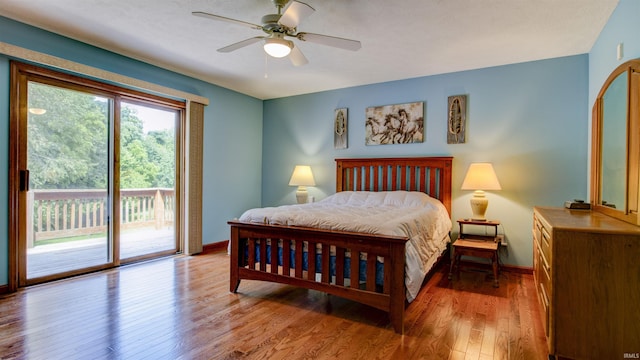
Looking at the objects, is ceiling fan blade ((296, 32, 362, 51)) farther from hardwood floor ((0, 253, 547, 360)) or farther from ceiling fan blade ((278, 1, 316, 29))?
hardwood floor ((0, 253, 547, 360))

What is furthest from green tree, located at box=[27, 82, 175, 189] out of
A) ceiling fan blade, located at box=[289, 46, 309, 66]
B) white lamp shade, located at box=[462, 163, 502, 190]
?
Result: white lamp shade, located at box=[462, 163, 502, 190]

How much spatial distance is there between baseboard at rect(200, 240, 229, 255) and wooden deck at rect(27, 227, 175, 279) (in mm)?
451

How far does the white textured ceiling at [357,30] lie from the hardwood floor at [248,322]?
246 cm

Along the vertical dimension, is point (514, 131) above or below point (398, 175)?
above

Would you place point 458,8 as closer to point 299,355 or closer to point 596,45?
point 596,45

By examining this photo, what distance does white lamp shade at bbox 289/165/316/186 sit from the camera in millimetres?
5008

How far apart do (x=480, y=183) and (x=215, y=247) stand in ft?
12.4

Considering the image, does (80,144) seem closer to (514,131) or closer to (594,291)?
(594,291)

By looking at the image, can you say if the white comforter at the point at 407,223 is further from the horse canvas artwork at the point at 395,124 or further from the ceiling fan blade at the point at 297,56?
the ceiling fan blade at the point at 297,56

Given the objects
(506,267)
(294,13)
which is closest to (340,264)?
(294,13)

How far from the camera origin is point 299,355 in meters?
1.98

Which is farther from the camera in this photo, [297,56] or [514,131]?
[514,131]

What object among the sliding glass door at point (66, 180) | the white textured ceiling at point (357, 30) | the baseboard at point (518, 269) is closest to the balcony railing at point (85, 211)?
the sliding glass door at point (66, 180)

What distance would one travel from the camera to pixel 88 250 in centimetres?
367
